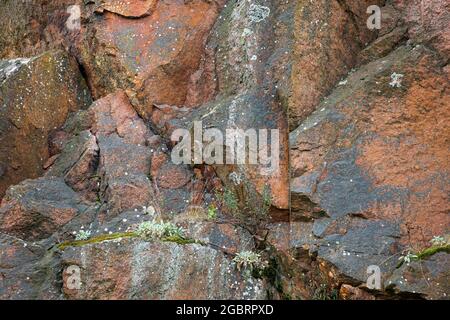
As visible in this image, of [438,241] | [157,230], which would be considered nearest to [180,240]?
[157,230]

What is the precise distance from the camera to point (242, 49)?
26.4 feet

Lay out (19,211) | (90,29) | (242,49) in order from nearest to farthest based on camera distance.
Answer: (19,211) → (242,49) → (90,29)

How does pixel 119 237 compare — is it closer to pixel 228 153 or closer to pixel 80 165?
pixel 80 165

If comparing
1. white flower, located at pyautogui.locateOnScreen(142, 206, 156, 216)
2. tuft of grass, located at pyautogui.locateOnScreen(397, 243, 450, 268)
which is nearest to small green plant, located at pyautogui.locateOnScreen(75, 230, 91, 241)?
white flower, located at pyautogui.locateOnScreen(142, 206, 156, 216)

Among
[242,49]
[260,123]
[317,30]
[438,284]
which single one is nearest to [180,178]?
[260,123]

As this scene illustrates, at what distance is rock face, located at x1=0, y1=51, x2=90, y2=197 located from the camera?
8023mm

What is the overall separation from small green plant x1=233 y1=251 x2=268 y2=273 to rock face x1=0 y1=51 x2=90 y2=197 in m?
3.02

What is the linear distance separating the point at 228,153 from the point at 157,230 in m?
1.31

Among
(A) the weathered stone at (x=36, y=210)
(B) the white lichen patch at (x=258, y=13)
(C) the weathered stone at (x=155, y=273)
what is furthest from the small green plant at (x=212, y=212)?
(B) the white lichen patch at (x=258, y=13)

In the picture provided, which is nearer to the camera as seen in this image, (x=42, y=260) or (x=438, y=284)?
(x=438, y=284)

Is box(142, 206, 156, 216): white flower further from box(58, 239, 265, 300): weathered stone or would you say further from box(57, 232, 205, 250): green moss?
box(58, 239, 265, 300): weathered stone

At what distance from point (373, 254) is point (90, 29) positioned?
4935mm

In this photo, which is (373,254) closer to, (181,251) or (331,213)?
(331,213)

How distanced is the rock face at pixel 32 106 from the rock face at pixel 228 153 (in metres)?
0.02
